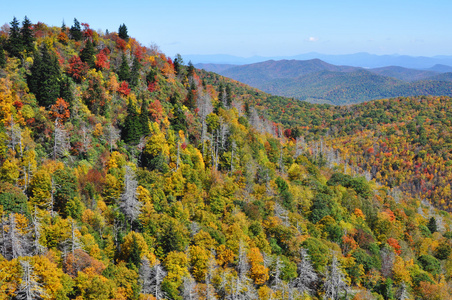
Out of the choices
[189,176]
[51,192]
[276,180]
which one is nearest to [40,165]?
[51,192]

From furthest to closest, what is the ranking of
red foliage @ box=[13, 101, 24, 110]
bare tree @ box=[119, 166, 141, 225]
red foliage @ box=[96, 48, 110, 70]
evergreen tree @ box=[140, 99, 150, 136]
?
red foliage @ box=[96, 48, 110, 70], evergreen tree @ box=[140, 99, 150, 136], red foliage @ box=[13, 101, 24, 110], bare tree @ box=[119, 166, 141, 225]

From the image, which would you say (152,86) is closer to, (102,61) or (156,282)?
(102,61)

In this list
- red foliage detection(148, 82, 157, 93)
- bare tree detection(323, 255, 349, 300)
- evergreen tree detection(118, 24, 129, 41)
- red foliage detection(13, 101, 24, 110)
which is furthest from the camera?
evergreen tree detection(118, 24, 129, 41)

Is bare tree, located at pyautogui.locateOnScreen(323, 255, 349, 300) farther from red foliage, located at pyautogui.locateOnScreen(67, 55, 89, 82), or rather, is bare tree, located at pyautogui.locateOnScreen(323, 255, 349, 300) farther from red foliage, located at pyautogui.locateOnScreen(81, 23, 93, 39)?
red foliage, located at pyautogui.locateOnScreen(81, 23, 93, 39)

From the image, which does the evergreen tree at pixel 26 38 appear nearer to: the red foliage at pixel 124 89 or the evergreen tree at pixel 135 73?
the red foliage at pixel 124 89

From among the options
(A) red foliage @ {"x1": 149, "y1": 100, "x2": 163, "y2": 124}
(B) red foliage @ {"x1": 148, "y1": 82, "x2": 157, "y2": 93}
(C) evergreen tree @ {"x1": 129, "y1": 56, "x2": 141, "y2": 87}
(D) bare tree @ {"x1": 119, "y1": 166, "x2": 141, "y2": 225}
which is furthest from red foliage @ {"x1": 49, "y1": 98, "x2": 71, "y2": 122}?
(B) red foliage @ {"x1": 148, "y1": 82, "x2": 157, "y2": 93}

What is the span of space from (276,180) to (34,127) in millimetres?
45398

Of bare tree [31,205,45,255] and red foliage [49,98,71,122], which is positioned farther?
red foliage [49,98,71,122]

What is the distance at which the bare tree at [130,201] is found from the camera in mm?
43866

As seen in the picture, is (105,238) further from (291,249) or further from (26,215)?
(291,249)

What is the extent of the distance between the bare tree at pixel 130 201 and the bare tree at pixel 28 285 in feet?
50.0

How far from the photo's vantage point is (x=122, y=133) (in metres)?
58.2

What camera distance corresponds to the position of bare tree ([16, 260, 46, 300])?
28.2m

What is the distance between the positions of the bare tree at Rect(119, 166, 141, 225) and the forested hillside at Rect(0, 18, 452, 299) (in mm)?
235
